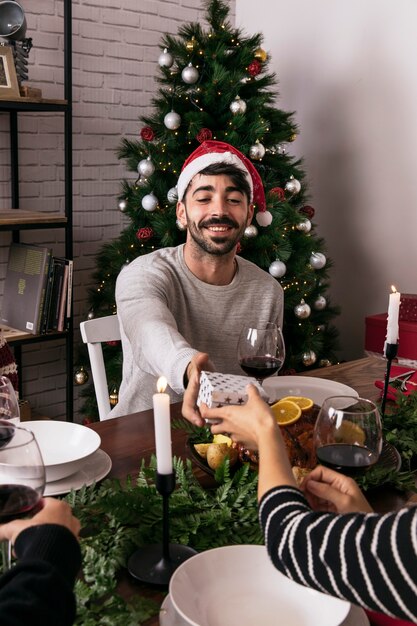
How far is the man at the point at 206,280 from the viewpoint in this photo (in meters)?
2.09

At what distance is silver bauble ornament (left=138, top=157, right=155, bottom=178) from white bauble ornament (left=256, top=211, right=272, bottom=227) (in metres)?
0.49

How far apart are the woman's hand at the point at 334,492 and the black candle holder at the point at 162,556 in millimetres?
200

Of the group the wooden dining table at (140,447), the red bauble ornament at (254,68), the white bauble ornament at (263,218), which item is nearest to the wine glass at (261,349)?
the wooden dining table at (140,447)

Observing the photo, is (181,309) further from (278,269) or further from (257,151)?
(257,151)

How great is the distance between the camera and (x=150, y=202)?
2977 mm

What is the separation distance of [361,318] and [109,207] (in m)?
1.41

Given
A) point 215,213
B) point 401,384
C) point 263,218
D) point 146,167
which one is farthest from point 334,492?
point 146,167

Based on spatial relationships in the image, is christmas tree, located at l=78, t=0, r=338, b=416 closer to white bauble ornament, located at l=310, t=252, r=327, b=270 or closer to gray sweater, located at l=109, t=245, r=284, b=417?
white bauble ornament, located at l=310, t=252, r=327, b=270

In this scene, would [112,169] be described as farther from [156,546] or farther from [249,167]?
[156,546]

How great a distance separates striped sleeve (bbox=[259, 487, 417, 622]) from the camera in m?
0.75

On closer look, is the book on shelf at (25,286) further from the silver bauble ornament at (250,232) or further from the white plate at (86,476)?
the white plate at (86,476)

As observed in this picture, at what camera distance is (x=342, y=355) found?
3.74 m

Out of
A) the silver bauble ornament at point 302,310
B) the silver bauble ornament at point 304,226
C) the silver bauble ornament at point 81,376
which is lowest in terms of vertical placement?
the silver bauble ornament at point 81,376

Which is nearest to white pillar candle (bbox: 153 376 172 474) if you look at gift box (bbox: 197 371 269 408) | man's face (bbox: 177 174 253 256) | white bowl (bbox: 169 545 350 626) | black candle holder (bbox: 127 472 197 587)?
black candle holder (bbox: 127 472 197 587)
